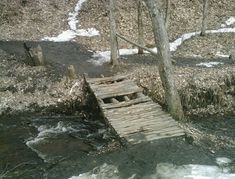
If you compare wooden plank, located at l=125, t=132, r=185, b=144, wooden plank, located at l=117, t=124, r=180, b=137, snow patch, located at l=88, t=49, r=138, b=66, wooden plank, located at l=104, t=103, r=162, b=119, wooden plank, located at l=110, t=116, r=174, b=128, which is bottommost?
wooden plank, located at l=125, t=132, r=185, b=144

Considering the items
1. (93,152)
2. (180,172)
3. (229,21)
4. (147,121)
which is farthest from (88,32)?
(180,172)

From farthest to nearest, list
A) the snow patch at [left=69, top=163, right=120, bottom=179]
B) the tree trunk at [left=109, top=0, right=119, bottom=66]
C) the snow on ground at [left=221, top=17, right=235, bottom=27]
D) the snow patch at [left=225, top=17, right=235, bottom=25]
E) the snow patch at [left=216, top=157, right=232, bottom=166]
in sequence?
the snow patch at [left=225, top=17, right=235, bottom=25]
the snow on ground at [left=221, top=17, right=235, bottom=27]
the tree trunk at [left=109, top=0, right=119, bottom=66]
the snow patch at [left=216, top=157, right=232, bottom=166]
the snow patch at [left=69, top=163, right=120, bottom=179]

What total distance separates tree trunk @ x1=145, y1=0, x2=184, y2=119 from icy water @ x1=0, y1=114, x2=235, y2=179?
1564 mm

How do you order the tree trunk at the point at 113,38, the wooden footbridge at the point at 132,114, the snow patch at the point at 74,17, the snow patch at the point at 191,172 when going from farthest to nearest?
the snow patch at the point at 74,17 → the tree trunk at the point at 113,38 → the wooden footbridge at the point at 132,114 → the snow patch at the point at 191,172

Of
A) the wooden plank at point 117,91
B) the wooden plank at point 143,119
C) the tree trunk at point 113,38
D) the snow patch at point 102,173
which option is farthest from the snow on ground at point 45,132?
the tree trunk at point 113,38

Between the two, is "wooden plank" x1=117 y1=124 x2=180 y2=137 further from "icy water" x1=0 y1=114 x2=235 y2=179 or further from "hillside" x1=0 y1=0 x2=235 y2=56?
"hillside" x1=0 y1=0 x2=235 y2=56

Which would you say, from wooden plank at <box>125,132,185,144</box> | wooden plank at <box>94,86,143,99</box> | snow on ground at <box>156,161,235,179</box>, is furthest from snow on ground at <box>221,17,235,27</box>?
snow on ground at <box>156,161,235,179</box>

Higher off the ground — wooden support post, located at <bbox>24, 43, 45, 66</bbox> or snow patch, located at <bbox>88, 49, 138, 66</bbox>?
wooden support post, located at <bbox>24, 43, 45, 66</bbox>

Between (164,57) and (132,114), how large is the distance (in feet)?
6.06

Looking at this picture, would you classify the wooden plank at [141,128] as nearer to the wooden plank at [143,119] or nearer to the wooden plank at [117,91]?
the wooden plank at [143,119]

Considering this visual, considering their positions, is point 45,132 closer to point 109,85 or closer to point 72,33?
point 109,85

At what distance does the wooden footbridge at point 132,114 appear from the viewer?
31.8 feet

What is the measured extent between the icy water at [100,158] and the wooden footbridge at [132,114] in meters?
0.32

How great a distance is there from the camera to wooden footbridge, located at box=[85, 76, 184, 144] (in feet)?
31.8
